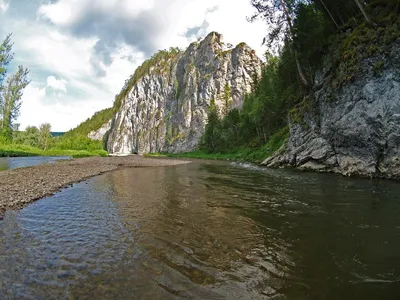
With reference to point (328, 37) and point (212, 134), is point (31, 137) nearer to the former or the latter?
point (212, 134)

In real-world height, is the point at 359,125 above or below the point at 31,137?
below

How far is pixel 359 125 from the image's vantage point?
69.4 ft

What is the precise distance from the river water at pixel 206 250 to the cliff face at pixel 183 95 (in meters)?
89.8

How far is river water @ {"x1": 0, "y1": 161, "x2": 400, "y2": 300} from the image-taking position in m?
5.16

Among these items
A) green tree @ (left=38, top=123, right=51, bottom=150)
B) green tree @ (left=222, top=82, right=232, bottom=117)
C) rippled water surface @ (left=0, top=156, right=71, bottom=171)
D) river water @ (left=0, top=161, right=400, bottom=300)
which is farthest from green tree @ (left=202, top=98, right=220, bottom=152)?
green tree @ (left=38, top=123, right=51, bottom=150)

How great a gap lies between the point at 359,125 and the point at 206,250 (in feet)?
66.5

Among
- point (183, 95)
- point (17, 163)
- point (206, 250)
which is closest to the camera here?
point (206, 250)

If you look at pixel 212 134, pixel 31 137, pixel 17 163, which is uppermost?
pixel 31 137

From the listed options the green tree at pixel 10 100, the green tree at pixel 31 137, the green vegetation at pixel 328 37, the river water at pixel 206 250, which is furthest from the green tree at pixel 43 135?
the river water at pixel 206 250

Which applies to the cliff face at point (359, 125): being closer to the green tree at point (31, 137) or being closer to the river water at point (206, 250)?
the river water at point (206, 250)

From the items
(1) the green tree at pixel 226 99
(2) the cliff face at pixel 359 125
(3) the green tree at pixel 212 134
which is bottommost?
(2) the cliff face at pixel 359 125

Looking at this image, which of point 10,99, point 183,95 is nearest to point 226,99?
Answer: point 183,95

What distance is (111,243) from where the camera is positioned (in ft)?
25.7

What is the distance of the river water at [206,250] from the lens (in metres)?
5.16
